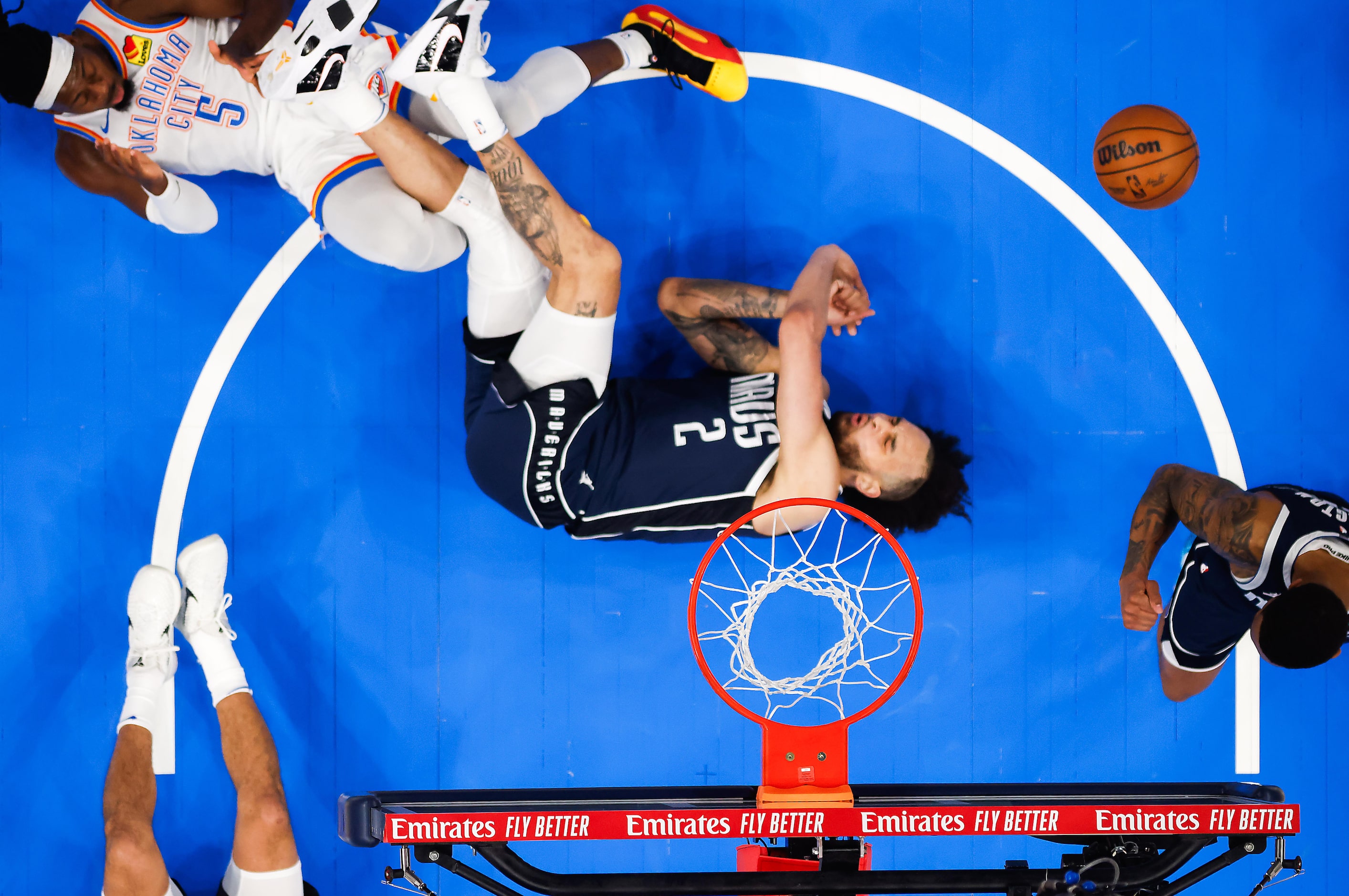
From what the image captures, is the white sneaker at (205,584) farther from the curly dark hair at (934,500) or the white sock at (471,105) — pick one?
the curly dark hair at (934,500)

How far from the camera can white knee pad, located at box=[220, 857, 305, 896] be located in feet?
12.1

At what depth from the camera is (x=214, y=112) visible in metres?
3.71

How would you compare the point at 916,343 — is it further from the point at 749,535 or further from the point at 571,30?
the point at 571,30

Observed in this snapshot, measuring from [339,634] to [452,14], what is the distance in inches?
104

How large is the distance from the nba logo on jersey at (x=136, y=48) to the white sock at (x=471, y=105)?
1320 millimetres

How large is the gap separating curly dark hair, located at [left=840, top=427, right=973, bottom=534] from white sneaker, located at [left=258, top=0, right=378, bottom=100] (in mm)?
2584

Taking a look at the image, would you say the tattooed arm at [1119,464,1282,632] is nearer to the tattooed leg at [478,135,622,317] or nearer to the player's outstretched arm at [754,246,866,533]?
the player's outstretched arm at [754,246,866,533]

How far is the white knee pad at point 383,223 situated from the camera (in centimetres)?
352

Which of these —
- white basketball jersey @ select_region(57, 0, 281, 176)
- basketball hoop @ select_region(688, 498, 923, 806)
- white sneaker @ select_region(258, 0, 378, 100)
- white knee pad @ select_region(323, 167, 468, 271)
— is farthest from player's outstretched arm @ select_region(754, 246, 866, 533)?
white basketball jersey @ select_region(57, 0, 281, 176)

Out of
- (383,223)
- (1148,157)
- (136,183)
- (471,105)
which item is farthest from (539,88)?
(1148,157)

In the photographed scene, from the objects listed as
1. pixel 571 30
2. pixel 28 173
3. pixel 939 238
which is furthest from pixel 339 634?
pixel 939 238

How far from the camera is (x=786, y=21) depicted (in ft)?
13.5

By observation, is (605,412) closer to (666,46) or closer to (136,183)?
(666,46)

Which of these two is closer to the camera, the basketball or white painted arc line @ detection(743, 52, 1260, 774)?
the basketball
